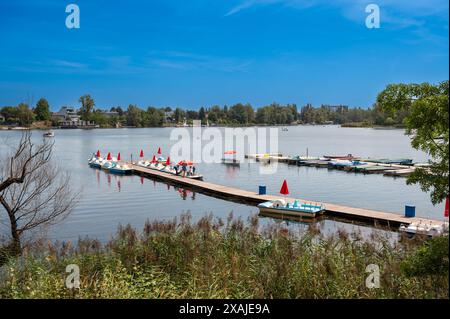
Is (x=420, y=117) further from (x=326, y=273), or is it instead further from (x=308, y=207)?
(x=308, y=207)

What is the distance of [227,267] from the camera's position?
12906 millimetres

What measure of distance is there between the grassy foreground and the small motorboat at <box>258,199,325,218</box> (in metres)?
13.7

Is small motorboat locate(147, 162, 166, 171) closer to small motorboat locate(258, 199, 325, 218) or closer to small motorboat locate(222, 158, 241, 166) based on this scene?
small motorboat locate(222, 158, 241, 166)

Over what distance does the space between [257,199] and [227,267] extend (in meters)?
22.1

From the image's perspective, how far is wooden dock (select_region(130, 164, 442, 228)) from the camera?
1058 inches

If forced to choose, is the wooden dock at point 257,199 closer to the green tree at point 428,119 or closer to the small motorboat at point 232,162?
the green tree at point 428,119

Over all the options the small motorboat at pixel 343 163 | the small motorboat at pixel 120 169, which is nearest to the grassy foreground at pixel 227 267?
the small motorboat at pixel 120 169

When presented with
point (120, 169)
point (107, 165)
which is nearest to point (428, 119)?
point (120, 169)

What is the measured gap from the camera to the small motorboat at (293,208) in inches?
1156

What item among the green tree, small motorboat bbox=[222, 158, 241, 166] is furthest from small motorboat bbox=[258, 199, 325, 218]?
small motorboat bbox=[222, 158, 241, 166]

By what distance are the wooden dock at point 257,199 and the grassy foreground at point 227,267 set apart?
14.6 feet

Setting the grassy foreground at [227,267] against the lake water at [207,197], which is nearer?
the grassy foreground at [227,267]

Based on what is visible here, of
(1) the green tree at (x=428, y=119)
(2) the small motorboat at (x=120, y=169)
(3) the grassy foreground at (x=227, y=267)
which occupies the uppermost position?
(1) the green tree at (x=428, y=119)
